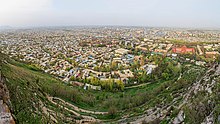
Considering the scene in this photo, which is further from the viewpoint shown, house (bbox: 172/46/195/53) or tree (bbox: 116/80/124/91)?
house (bbox: 172/46/195/53)

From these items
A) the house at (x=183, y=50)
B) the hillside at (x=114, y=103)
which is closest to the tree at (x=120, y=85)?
the hillside at (x=114, y=103)

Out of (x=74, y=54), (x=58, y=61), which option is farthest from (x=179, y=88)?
(x=74, y=54)

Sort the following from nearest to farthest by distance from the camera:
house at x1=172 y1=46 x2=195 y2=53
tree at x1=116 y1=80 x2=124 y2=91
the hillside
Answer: the hillside < tree at x1=116 y1=80 x2=124 y2=91 < house at x1=172 y1=46 x2=195 y2=53

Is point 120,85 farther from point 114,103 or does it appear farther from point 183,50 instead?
point 183,50

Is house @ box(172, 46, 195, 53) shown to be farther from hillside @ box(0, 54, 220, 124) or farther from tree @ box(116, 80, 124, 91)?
hillside @ box(0, 54, 220, 124)

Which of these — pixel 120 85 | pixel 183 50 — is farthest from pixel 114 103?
pixel 183 50

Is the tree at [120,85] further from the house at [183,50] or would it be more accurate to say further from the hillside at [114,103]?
the house at [183,50]

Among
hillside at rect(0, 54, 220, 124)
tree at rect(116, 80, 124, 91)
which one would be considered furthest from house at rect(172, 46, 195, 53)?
hillside at rect(0, 54, 220, 124)

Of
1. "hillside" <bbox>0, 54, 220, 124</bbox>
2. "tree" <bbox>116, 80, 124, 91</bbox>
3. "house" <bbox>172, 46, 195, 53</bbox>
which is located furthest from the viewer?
"house" <bbox>172, 46, 195, 53</bbox>
